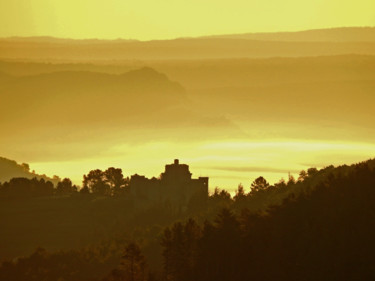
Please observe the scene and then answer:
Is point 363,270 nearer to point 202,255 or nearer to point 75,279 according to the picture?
point 202,255

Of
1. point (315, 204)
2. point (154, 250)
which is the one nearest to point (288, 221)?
point (315, 204)

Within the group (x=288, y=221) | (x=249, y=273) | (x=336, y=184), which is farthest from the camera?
(x=336, y=184)

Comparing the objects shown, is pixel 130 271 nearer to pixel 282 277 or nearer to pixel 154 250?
pixel 282 277

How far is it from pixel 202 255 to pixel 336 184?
21983 millimetres

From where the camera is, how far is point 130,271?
155875 millimetres

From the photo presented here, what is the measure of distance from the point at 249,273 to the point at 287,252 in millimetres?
4290

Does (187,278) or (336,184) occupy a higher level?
(336,184)

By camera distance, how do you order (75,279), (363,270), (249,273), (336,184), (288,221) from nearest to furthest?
(363,270) → (249,273) → (288,221) → (336,184) → (75,279)

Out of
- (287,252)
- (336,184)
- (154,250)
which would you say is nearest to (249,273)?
(287,252)

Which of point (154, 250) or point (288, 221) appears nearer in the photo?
point (288, 221)

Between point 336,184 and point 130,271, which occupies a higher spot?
point 336,184

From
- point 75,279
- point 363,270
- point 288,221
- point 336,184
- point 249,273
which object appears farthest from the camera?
point 75,279

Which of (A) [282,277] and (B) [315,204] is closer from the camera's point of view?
(A) [282,277]

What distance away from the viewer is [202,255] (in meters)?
159
